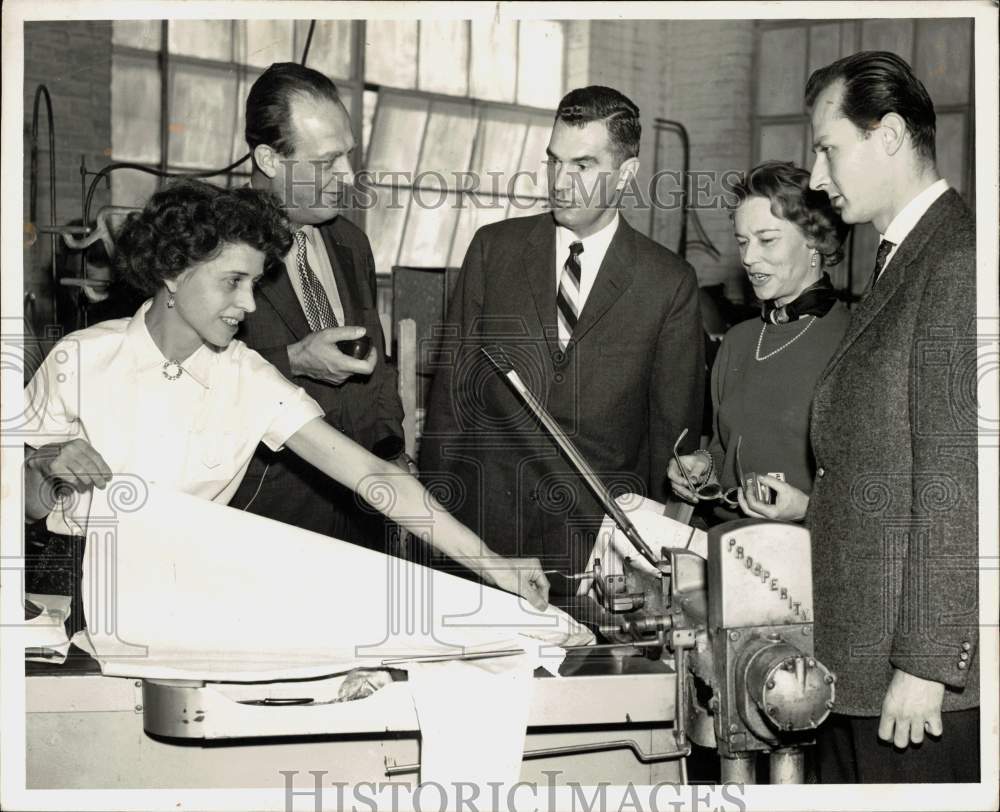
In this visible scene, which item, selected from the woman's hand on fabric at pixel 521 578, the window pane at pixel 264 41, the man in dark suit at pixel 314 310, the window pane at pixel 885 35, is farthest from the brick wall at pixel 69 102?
the window pane at pixel 885 35

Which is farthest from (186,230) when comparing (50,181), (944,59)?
(944,59)

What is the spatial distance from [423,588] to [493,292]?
2.81ft

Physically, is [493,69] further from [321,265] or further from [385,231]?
[321,265]

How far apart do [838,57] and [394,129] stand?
5.58ft

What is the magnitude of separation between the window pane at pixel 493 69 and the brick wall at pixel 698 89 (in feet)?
1.50

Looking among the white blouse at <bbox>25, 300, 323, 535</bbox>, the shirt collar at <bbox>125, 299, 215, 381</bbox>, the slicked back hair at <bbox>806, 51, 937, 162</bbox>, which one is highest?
the slicked back hair at <bbox>806, 51, 937, 162</bbox>

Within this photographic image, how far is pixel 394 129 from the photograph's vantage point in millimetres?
4109

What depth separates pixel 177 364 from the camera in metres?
2.06

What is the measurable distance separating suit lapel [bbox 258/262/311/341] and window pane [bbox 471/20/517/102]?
6.61 ft

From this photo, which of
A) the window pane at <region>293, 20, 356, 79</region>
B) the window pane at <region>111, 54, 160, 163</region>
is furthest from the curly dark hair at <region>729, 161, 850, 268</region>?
the window pane at <region>111, 54, 160, 163</region>

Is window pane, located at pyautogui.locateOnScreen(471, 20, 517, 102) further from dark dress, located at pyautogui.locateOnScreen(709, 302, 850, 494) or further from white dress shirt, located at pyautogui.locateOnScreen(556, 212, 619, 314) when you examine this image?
dark dress, located at pyautogui.locateOnScreen(709, 302, 850, 494)

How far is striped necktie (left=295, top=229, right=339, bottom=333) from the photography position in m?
2.35

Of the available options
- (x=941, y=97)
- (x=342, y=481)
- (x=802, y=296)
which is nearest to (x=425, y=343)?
(x=342, y=481)

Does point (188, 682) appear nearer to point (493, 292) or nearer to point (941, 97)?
point (493, 292)
